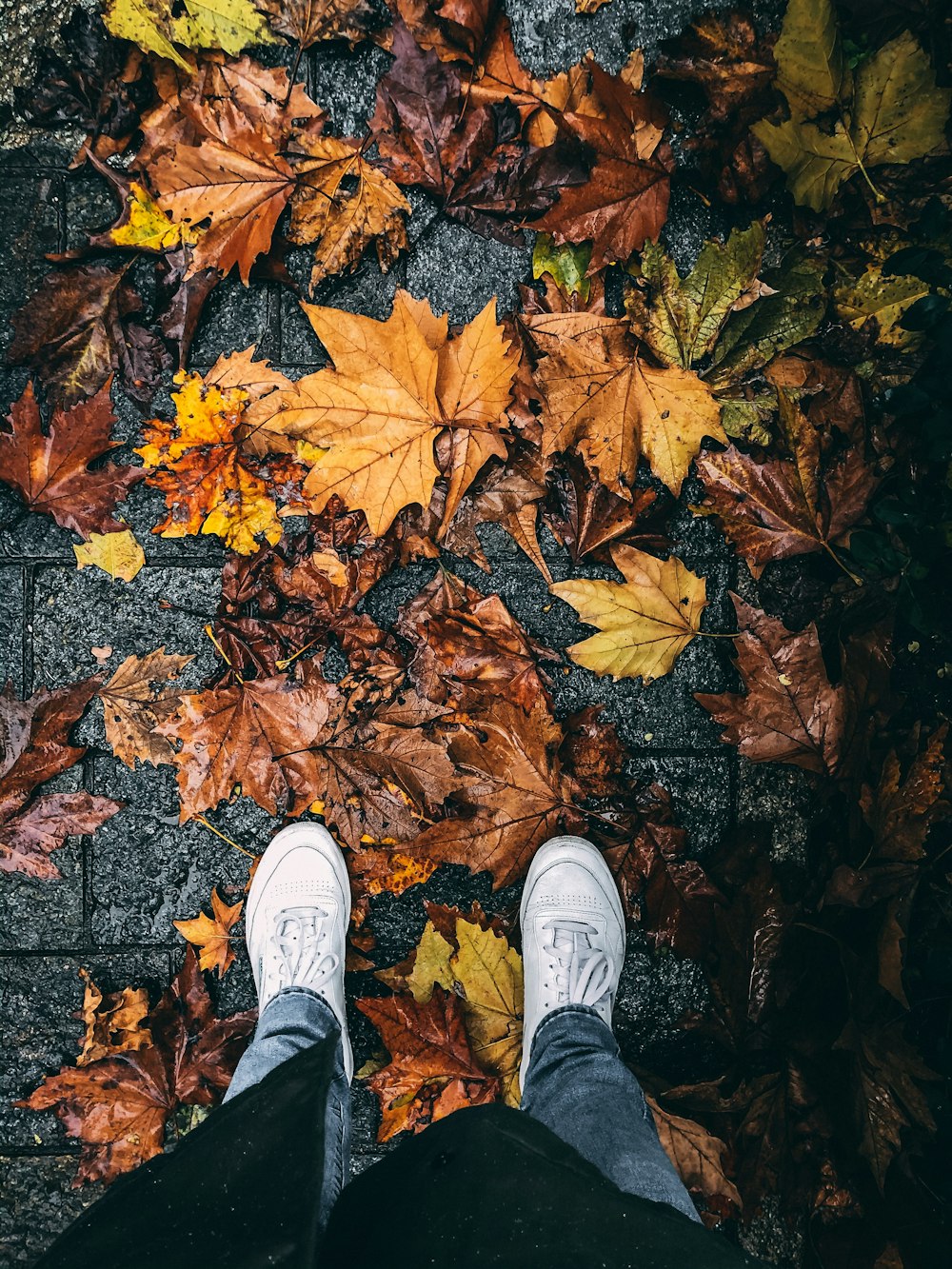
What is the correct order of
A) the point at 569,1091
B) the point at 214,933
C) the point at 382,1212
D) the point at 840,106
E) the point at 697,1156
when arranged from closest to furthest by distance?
1. the point at 382,1212
2. the point at 569,1091
3. the point at 840,106
4. the point at 697,1156
5. the point at 214,933

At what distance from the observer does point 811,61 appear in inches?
59.9

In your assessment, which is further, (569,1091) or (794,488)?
(794,488)

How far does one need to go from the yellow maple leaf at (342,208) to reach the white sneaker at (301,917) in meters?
1.29

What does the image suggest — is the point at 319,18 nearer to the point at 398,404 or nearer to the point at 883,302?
the point at 398,404

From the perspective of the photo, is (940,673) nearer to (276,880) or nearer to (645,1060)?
(645,1060)

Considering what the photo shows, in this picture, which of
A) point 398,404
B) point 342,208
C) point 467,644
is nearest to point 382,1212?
point 467,644

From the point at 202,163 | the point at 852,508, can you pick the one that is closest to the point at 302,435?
the point at 202,163

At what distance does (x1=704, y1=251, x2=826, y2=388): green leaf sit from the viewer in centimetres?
162

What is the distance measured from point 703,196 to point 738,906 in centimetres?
161

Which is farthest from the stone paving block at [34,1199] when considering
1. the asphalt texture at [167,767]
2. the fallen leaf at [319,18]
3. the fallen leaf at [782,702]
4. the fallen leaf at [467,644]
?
the fallen leaf at [319,18]

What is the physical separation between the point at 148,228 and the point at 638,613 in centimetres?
138

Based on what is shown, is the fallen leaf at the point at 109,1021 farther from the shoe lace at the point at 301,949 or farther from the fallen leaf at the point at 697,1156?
the fallen leaf at the point at 697,1156

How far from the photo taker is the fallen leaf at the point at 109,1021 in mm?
1720

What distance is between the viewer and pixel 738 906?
5.47ft
